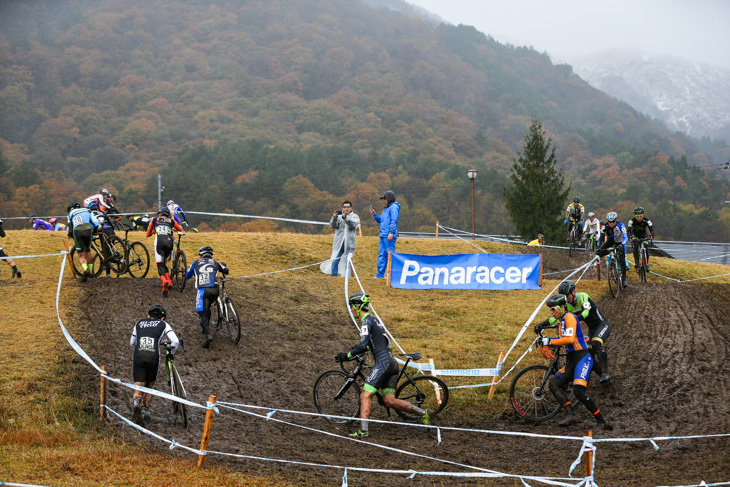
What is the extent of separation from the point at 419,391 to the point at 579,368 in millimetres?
2693

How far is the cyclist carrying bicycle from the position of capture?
48.8 ft

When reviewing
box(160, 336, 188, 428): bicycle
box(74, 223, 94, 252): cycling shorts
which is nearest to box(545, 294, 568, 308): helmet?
box(160, 336, 188, 428): bicycle

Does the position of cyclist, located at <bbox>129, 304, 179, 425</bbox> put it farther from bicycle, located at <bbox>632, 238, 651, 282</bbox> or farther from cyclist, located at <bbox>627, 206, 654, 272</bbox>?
bicycle, located at <bbox>632, 238, 651, 282</bbox>

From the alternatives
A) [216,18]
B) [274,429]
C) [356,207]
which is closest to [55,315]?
[274,429]

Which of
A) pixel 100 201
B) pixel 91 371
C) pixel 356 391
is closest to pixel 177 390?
pixel 91 371

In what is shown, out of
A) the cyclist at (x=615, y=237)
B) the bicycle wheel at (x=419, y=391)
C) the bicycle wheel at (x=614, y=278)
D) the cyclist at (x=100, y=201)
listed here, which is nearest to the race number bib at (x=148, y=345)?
the bicycle wheel at (x=419, y=391)

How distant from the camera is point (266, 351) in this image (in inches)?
542

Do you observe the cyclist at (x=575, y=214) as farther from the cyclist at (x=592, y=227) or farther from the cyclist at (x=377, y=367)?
the cyclist at (x=377, y=367)

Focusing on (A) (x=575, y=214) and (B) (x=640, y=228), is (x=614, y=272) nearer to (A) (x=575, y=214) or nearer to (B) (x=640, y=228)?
(B) (x=640, y=228)

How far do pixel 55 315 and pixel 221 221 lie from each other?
45.4 meters

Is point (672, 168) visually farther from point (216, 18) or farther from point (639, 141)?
point (216, 18)

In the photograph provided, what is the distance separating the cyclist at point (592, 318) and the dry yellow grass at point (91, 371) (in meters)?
1.97

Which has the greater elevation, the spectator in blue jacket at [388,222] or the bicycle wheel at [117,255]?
the spectator in blue jacket at [388,222]

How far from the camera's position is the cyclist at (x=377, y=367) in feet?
32.4
